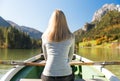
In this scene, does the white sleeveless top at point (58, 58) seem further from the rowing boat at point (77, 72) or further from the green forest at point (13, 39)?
the green forest at point (13, 39)

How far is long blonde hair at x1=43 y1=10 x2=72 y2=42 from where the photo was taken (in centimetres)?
496

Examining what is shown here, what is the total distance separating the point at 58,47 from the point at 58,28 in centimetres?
35

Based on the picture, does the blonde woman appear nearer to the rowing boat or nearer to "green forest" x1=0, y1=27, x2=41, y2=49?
the rowing boat

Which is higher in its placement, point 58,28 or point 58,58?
point 58,28

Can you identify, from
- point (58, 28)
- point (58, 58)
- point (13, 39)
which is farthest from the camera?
point (13, 39)

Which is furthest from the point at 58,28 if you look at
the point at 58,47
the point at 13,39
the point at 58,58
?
the point at 13,39

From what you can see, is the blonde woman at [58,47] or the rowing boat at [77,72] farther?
the rowing boat at [77,72]

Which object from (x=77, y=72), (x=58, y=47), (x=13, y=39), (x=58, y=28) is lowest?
(x=77, y=72)

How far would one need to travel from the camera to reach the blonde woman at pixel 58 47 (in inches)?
196

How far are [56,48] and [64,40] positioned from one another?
206 millimetres

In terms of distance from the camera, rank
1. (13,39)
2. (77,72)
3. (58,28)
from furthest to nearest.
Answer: (13,39), (77,72), (58,28)

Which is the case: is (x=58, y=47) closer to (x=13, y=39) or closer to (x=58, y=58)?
(x=58, y=58)

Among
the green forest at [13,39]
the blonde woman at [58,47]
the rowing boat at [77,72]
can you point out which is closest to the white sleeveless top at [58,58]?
the blonde woman at [58,47]

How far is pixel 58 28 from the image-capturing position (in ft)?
16.3
